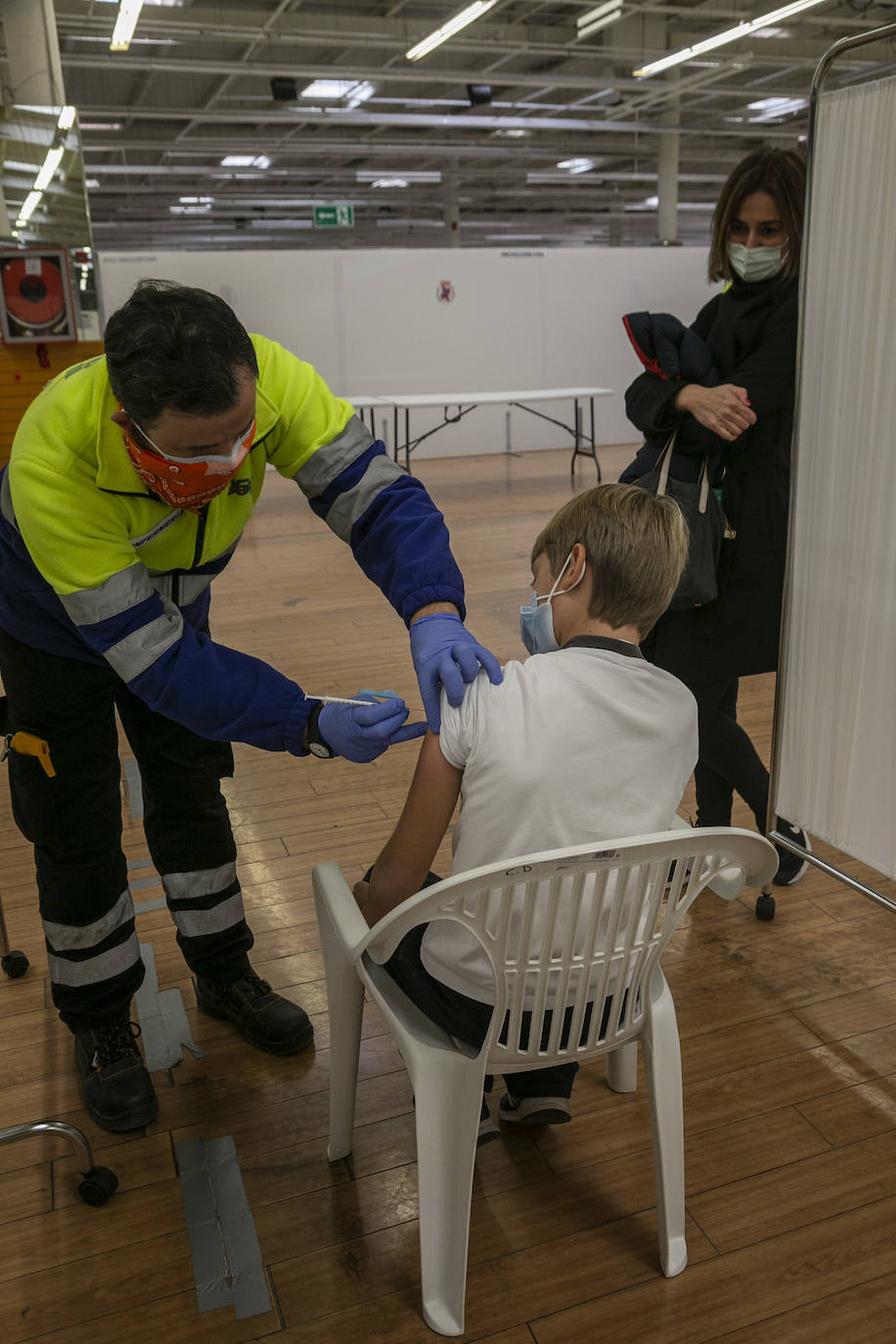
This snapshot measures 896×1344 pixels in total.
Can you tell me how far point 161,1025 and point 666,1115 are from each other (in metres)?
1.06

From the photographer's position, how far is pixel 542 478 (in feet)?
29.6

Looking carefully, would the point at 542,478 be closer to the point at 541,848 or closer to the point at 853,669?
the point at 853,669

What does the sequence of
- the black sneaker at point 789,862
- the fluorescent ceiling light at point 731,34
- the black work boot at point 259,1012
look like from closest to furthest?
the black work boot at point 259,1012
the black sneaker at point 789,862
the fluorescent ceiling light at point 731,34

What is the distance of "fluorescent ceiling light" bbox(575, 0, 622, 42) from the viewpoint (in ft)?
25.5

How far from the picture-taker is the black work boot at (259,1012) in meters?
1.88

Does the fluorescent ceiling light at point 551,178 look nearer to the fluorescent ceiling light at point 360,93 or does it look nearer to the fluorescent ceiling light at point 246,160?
the fluorescent ceiling light at point 246,160

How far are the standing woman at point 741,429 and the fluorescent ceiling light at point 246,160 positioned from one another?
12408 mm

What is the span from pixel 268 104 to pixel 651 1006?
38.8ft

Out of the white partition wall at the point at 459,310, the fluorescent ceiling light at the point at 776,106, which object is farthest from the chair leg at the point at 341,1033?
the fluorescent ceiling light at the point at 776,106

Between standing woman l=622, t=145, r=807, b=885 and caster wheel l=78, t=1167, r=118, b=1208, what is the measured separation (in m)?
1.41

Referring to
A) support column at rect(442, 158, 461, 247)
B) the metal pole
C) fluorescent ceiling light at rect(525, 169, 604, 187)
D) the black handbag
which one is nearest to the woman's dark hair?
the metal pole

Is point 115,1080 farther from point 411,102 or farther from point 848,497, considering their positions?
point 411,102

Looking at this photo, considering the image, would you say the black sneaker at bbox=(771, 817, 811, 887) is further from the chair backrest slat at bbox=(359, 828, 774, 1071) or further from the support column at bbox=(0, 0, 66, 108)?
the support column at bbox=(0, 0, 66, 108)

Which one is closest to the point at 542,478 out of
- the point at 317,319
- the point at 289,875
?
the point at 317,319
